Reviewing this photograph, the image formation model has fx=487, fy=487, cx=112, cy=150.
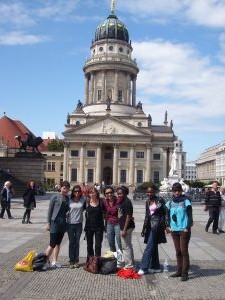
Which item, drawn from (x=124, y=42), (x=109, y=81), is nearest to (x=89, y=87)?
(x=109, y=81)

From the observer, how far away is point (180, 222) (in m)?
9.66

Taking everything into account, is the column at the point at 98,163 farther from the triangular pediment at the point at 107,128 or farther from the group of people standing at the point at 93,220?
the group of people standing at the point at 93,220

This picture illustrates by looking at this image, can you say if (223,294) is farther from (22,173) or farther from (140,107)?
(140,107)

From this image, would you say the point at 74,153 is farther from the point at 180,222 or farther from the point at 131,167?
the point at 180,222

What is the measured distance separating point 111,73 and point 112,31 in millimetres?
10104

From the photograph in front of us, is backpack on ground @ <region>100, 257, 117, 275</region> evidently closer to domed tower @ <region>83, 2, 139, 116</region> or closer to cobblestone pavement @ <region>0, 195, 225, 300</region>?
cobblestone pavement @ <region>0, 195, 225, 300</region>

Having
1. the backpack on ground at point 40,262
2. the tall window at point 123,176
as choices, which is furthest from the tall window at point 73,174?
the backpack on ground at point 40,262

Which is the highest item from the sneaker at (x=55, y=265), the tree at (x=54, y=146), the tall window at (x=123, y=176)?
the tree at (x=54, y=146)

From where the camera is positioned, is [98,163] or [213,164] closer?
[98,163]

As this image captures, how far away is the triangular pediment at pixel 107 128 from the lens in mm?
92062

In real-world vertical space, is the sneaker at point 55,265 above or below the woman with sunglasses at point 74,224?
below

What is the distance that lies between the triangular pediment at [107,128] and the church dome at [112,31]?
2216 centimetres

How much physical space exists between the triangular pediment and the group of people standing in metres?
81.5

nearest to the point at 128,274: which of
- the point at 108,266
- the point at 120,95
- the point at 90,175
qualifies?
the point at 108,266
